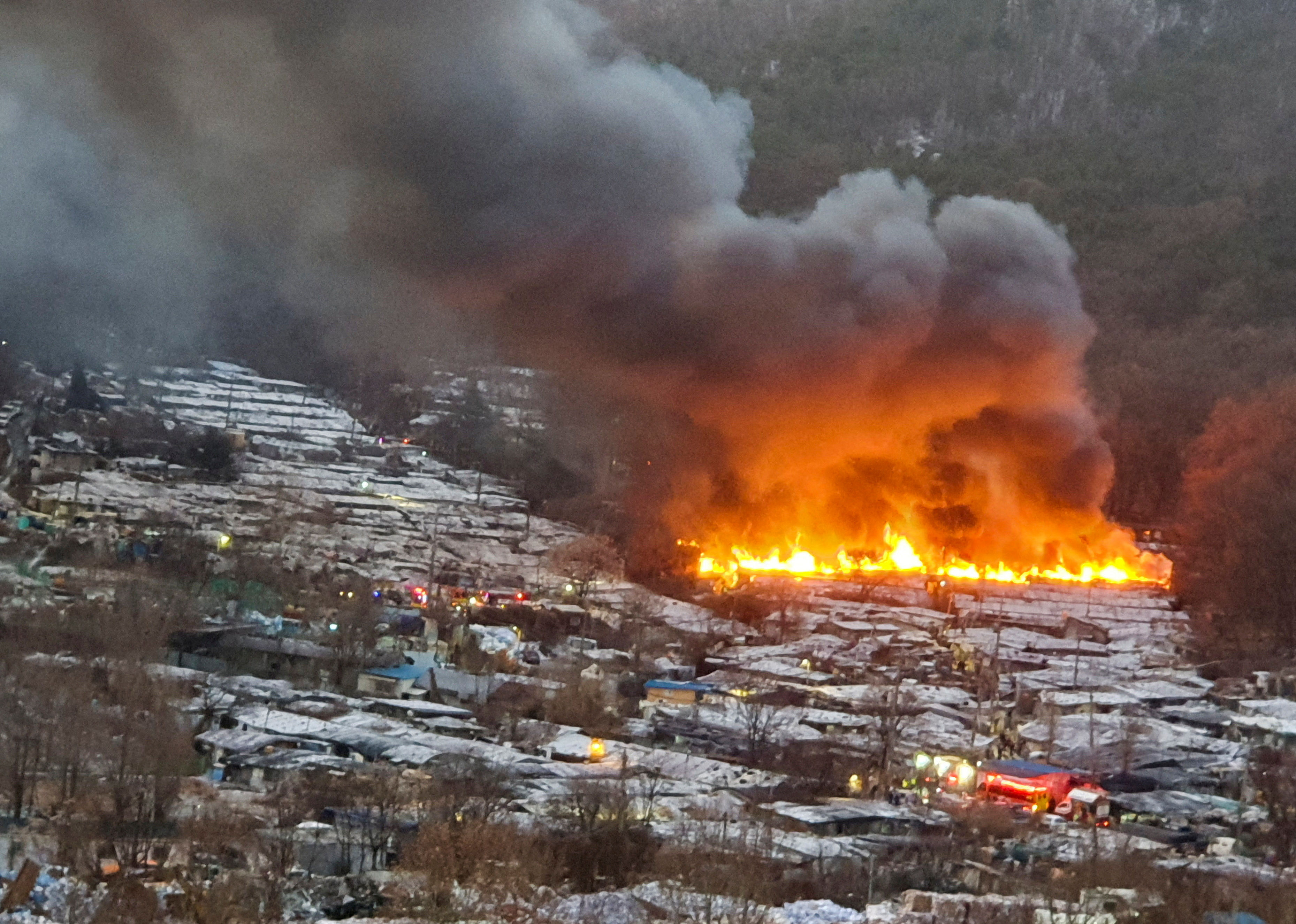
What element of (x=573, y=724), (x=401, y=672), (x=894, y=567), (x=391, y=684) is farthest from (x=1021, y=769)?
(x=894, y=567)

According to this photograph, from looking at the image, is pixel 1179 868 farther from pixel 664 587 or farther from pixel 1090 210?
pixel 1090 210

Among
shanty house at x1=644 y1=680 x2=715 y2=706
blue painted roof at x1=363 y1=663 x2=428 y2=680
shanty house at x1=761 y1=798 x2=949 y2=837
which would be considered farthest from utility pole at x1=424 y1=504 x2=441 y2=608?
shanty house at x1=761 y1=798 x2=949 y2=837

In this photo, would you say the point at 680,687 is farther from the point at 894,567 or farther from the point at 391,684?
the point at 894,567

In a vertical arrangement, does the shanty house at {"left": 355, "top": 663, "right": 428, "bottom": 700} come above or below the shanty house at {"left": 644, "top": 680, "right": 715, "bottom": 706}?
below

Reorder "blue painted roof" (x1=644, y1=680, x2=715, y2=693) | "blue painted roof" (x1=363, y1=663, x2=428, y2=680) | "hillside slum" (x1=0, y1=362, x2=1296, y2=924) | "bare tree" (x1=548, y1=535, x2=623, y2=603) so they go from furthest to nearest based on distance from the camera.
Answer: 1. "bare tree" (x1=548, y1=535, x2=623, y2=603)
2. "blue painted roof" (x1=644, y1=680, x2=715, y2=693)
3. "blue painted roof" (x1=363, y1=663, x2=428, y2=680)
4. "hillside slum" (x1=0, y1=362, x2=1296, y2=924)

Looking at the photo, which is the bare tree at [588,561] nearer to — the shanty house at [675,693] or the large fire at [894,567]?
the large fire at [894,567]

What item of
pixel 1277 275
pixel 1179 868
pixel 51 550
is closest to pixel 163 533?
pixel 51 550

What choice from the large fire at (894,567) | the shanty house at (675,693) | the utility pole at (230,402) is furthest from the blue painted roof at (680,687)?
the utility pole at (230,402)

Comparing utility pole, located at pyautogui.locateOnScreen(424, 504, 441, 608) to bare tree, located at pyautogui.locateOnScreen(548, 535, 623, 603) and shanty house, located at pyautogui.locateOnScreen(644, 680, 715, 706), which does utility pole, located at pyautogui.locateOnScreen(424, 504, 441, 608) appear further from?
shanty house, located at pyautogui.locateOnScreen(644, 680, 715, 706)
